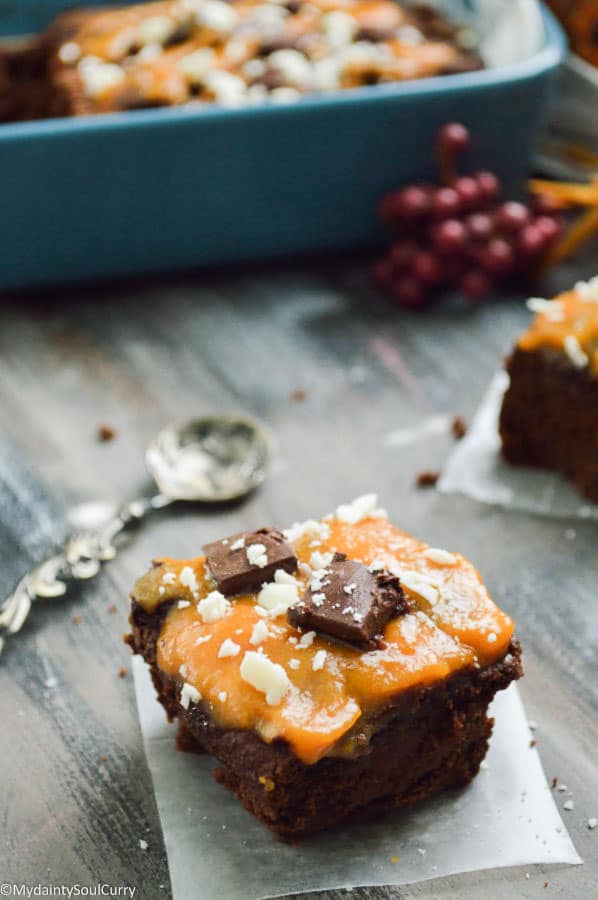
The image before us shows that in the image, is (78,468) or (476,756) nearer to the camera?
(476,756)

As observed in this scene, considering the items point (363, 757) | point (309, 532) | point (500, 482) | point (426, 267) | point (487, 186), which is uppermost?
point (309, 532)

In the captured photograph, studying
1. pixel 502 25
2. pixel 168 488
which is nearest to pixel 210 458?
pixel 168 488

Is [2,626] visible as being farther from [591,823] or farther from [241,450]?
[591,823]

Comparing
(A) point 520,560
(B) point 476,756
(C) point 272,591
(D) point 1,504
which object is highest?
(C) point 272,591

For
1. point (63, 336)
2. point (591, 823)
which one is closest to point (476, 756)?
point (591, 823)

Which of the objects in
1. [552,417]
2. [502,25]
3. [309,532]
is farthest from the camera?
[502,25]

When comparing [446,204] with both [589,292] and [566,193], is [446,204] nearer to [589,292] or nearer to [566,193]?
[566,193]

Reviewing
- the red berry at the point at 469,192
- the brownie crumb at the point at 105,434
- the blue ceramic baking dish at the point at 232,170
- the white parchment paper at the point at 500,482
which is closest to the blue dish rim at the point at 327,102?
the blue ceramic baking dish at the point at 232,170

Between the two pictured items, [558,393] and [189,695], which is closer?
[189,695]
